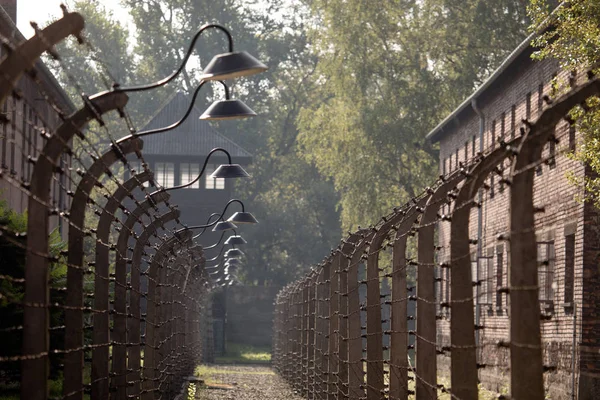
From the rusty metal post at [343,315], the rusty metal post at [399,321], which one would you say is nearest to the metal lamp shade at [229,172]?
the rusty metal post at [343,315]

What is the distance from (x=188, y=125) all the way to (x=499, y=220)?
37.0 m

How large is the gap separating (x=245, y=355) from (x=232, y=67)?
49951mm

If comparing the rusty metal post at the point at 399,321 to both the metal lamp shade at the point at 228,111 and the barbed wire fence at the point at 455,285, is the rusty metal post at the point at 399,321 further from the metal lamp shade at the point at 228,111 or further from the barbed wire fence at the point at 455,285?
the metal lamp shade at the point at 228,111

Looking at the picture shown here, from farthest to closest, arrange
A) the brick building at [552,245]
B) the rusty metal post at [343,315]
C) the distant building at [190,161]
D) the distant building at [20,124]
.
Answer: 1. the distant building at [190,161]
2. the distant building at [20,124]
3. the brick building at [552,245]
4. the rusty metal post at [343,315]

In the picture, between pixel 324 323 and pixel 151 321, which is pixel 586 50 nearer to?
pixel 324 323

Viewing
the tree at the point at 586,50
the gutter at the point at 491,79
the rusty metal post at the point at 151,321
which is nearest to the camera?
the rusty metal post at the point at 151,321

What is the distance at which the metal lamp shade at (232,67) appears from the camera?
10492mm

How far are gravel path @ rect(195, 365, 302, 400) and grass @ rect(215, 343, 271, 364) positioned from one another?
13.3 metres

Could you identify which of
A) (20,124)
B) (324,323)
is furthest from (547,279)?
(20,124)

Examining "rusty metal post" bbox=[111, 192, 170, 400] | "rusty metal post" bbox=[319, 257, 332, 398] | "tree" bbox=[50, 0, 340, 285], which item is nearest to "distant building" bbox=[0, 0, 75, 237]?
"rusty metal post" bbox=[319, 257, 332, 398]

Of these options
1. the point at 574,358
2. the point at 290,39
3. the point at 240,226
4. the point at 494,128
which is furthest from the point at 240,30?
the point at 574,358

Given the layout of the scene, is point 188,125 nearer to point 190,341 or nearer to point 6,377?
point 190,341

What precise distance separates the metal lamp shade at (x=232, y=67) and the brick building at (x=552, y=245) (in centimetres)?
586

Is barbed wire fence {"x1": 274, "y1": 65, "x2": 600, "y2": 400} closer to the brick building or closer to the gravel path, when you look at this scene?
the brick building
